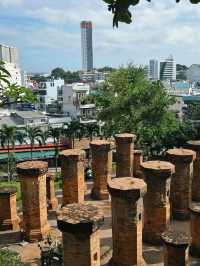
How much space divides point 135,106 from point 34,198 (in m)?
12.6

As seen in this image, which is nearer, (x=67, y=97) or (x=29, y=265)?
→ (x=29, y=265)

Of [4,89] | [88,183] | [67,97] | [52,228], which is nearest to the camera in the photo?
[4,89]

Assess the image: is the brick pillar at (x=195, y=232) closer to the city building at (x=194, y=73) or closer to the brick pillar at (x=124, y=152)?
the brick pillar at (x=124, y=152)

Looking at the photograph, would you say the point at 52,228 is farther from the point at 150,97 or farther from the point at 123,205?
the point at 150,97

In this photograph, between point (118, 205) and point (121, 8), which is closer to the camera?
point (121, 8)

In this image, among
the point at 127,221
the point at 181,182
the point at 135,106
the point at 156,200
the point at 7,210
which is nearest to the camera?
the point at 127,221

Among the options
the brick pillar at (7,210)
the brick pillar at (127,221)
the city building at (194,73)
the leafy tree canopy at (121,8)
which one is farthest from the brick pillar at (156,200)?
the city building at (194,73)

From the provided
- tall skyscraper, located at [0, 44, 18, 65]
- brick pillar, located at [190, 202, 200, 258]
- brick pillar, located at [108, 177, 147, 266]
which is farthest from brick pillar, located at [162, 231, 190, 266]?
tall skyscraper, located at [0, 44, 18, 65]

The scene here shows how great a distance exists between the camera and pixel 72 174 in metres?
15.5

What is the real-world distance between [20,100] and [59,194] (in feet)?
42.6

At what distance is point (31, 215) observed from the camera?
13555 millimetres

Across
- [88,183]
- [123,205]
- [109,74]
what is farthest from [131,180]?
[109,74]

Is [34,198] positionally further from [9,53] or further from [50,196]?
[9,53]

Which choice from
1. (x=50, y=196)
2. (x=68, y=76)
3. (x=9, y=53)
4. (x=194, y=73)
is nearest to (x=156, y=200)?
(x=50, y=196)
